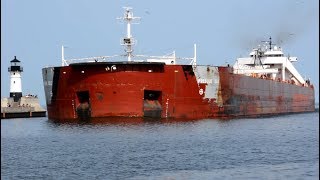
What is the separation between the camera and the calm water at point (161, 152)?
59.5ft

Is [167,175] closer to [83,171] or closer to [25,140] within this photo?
[83,171]

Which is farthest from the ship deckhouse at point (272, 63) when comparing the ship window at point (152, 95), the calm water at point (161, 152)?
the calm water at point (161, 152)

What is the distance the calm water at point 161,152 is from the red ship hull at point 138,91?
2.41 meters

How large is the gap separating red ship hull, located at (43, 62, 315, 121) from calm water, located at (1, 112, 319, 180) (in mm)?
2410

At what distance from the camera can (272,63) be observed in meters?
58.5

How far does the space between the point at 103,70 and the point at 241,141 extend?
36.8 feet

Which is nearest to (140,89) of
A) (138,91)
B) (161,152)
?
(138,91)

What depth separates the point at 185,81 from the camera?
36344 millimetres

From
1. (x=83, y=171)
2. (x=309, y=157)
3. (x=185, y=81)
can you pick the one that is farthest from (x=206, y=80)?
(x=83, y=171)

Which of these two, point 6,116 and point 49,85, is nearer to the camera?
point 49,85

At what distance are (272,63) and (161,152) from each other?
37.6 meters

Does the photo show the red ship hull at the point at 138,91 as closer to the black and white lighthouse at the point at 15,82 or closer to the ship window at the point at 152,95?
the ship window at the point at 152,95

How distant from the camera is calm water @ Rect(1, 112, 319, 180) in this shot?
59.5 feet

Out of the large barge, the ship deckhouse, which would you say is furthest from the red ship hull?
the ship deckhouse
